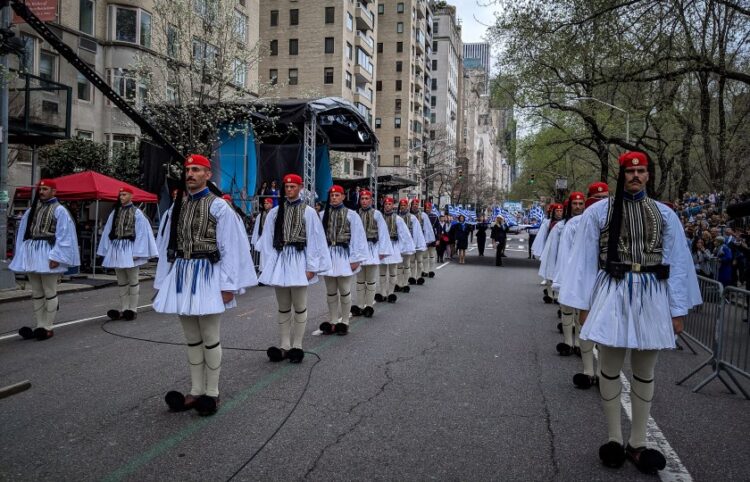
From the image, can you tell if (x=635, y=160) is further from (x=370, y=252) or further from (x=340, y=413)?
(x=370, y=252)

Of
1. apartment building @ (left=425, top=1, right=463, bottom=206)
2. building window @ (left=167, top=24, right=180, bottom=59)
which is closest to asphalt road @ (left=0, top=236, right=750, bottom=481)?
building window @ (left=167, top=24, right=180, bottom=59)

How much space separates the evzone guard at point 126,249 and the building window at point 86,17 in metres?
20.7

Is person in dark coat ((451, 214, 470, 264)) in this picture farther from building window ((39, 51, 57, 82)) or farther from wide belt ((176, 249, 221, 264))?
wide belt ((176, 249, 221, 264))

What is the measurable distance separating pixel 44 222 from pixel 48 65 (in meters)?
19.7

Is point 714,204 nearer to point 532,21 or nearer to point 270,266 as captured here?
point 532,21

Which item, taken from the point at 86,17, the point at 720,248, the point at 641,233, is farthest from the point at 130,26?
the point at 641,233

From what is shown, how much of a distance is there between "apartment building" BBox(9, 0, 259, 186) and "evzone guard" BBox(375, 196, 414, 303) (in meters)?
10.4

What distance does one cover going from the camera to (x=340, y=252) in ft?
29.2

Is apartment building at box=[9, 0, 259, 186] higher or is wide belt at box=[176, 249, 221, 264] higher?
apartment building at box=[9, 0, 259, 186]

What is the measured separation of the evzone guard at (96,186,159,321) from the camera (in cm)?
1000

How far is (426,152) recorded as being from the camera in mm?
72812

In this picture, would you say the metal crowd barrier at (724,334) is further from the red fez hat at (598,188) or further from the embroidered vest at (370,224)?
the embroidered vest at (370,224)

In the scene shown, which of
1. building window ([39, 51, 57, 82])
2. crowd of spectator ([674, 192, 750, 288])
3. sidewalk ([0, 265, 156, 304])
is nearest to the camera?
sidewalk ([0, 265, 156, 304])

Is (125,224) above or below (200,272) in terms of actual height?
above
